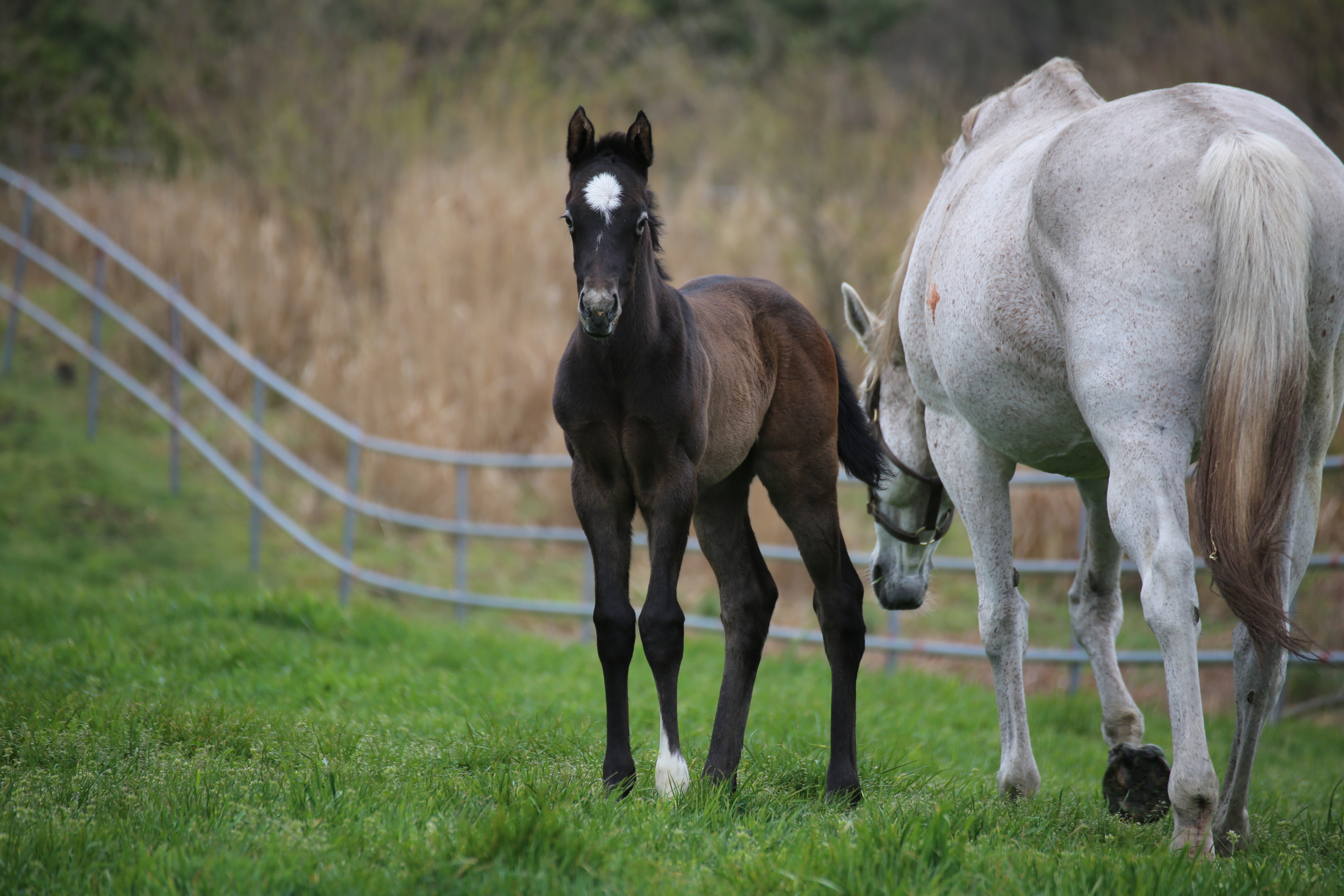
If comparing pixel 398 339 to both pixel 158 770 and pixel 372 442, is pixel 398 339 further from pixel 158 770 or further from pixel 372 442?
pixel 158 770

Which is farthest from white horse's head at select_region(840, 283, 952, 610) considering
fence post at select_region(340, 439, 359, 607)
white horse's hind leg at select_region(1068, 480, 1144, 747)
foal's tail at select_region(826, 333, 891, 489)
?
fence post at select_region(340, 439, 359, 607)

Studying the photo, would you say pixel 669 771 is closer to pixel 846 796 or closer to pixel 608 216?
pixel 846 796

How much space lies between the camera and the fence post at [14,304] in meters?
11.0

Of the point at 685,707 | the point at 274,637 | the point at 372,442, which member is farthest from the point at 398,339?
the point at 685,707

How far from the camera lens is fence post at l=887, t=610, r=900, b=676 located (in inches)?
311

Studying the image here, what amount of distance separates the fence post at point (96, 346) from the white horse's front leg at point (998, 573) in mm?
9266

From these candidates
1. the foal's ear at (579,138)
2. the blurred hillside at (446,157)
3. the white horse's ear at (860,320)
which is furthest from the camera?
the blurred hillside at (446,157)

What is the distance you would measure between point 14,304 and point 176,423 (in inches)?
110

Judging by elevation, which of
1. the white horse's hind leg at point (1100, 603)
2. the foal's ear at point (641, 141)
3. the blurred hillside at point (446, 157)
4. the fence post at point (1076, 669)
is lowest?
the fence post at point (1076, 669)

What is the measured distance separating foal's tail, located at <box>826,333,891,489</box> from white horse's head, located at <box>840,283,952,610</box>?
0.42 metres

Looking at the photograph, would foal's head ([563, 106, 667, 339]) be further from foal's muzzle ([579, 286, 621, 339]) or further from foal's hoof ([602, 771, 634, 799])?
foal's hoof ([602, 771, 634, 799])

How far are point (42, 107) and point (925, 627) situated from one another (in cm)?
1296

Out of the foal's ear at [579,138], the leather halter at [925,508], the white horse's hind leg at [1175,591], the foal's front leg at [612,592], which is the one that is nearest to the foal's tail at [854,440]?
the leather halter at [925,508]

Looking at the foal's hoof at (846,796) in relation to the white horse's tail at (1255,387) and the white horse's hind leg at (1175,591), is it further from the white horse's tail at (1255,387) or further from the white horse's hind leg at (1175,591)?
the white horse's tail at (1255,387)
